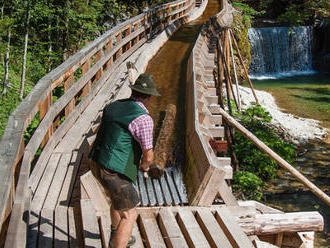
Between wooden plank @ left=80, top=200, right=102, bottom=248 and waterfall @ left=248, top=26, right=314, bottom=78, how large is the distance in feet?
99.7

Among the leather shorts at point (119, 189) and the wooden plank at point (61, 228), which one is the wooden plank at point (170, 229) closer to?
the leather shorts at point (119, 189)

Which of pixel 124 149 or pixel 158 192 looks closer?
pixel 124 149

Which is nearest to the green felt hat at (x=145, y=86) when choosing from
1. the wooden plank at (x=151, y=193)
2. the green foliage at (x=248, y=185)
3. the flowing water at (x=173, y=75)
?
the wooden plank at (x=151, y=193)

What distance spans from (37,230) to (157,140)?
3831 millimetres

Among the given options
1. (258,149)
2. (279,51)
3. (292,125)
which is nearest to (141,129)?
(258,149)

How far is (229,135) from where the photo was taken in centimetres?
1570

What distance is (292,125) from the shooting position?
21656mm

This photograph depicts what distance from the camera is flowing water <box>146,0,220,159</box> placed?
9.66 m

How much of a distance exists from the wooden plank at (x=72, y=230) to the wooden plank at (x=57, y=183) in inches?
9.6

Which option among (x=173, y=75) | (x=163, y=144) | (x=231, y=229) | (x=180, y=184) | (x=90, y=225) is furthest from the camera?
(x=173, y=75)

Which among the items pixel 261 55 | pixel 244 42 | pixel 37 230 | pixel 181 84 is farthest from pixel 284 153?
pixel 261 55

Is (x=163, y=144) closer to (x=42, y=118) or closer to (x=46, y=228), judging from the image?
(x=42, y=118)

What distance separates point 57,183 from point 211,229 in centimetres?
204

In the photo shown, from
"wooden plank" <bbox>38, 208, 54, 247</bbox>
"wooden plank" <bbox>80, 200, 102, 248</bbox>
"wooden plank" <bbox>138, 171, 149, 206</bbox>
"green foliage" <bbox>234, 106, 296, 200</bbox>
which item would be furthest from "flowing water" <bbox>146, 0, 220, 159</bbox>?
"green foliage" <bbox>234, 106, 296, 200</bbox>
